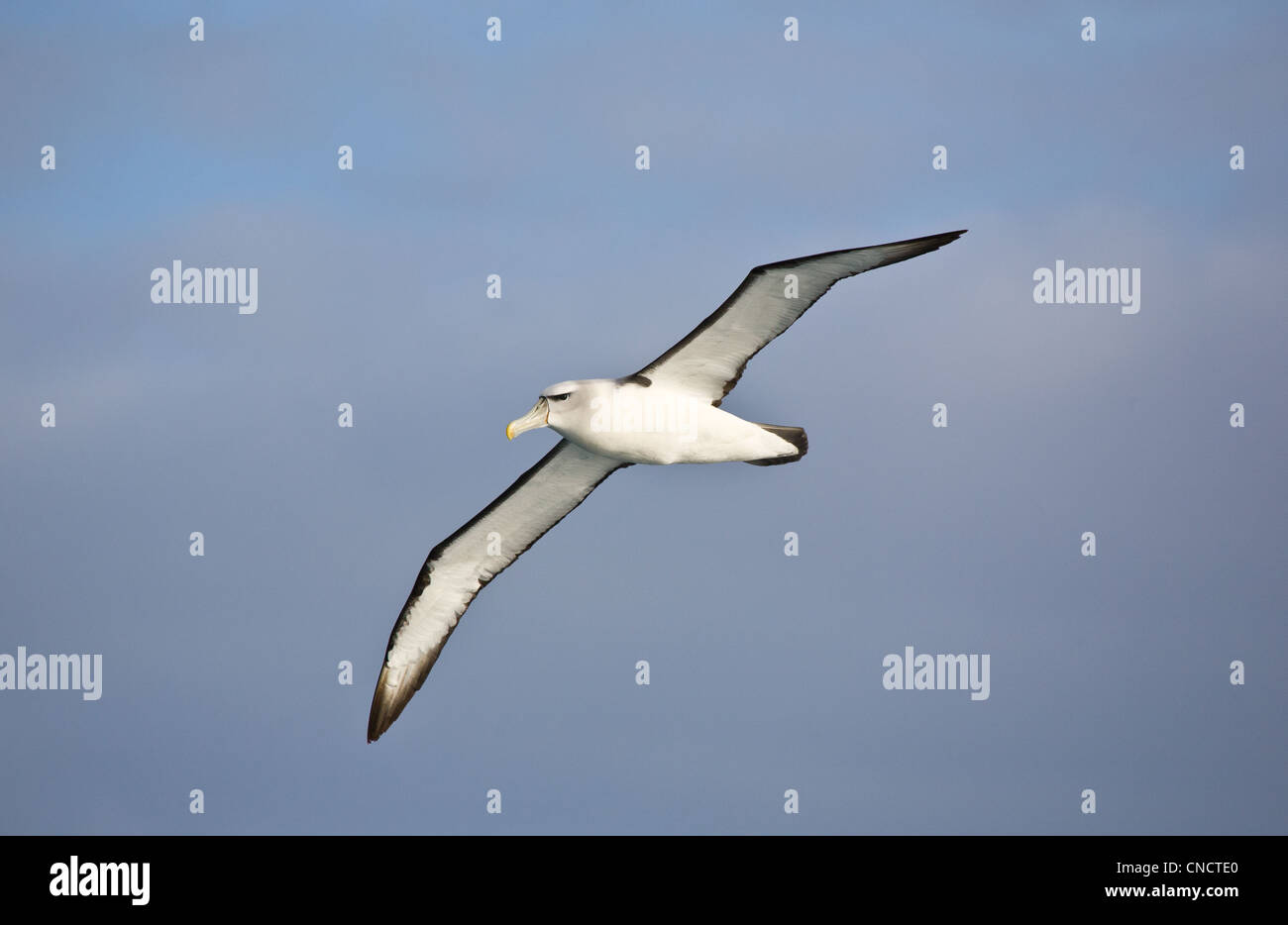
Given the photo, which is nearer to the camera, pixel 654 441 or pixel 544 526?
pixel 654 441

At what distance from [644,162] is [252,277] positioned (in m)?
8.58

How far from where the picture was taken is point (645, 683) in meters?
23.1

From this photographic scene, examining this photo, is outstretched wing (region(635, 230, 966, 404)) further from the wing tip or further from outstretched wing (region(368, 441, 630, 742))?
the wing tip

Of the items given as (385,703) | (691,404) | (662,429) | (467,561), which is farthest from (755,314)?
(385,703)

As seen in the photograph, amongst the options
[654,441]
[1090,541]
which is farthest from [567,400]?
[1090,541]

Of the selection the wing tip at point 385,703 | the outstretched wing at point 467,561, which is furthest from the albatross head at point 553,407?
the wing tip at point 385,703

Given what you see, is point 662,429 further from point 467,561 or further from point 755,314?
point 467,561

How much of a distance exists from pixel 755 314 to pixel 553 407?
2.70 metres

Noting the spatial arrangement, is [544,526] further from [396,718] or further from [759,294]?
[759,294]

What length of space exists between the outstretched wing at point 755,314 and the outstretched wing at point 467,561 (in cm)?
203

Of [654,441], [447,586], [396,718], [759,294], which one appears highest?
[759,294]

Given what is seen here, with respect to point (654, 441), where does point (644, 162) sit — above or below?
above

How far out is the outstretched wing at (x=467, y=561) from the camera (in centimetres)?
2211
